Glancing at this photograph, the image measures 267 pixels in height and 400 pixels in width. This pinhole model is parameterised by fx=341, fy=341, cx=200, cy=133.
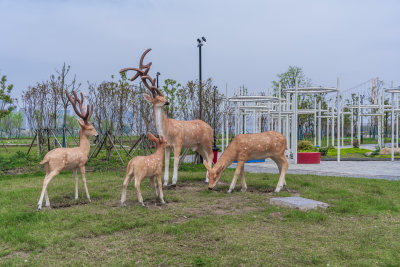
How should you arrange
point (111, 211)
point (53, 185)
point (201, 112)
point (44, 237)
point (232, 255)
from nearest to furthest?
point (232, 255) < point (44, 237) < point (111, 211) < point (53, 185) < point (201, 112)

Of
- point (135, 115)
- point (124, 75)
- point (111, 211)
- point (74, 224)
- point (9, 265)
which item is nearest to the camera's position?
point (9, 265)

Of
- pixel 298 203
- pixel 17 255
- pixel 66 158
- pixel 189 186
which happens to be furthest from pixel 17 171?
pixel 298 203

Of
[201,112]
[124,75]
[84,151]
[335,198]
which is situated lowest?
A: [335,198]

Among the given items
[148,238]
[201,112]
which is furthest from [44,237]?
[201,112]

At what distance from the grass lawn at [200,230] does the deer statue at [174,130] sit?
49.6 inches

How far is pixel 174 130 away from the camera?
9180mm

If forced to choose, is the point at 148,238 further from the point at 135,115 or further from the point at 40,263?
the point at 135,115

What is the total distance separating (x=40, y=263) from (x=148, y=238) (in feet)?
4.79

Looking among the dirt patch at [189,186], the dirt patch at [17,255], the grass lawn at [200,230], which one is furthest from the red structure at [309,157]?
the dirt patch at [17,255]

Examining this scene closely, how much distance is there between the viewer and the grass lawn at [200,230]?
4.28m

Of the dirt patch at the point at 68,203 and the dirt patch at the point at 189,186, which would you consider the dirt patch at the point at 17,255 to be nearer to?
the dirt patch at the point at 68,203

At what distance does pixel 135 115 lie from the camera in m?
Answer: 23.1

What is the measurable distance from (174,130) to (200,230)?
428 cm

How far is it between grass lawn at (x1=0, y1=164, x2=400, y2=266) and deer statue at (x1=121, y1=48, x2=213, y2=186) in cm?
126
